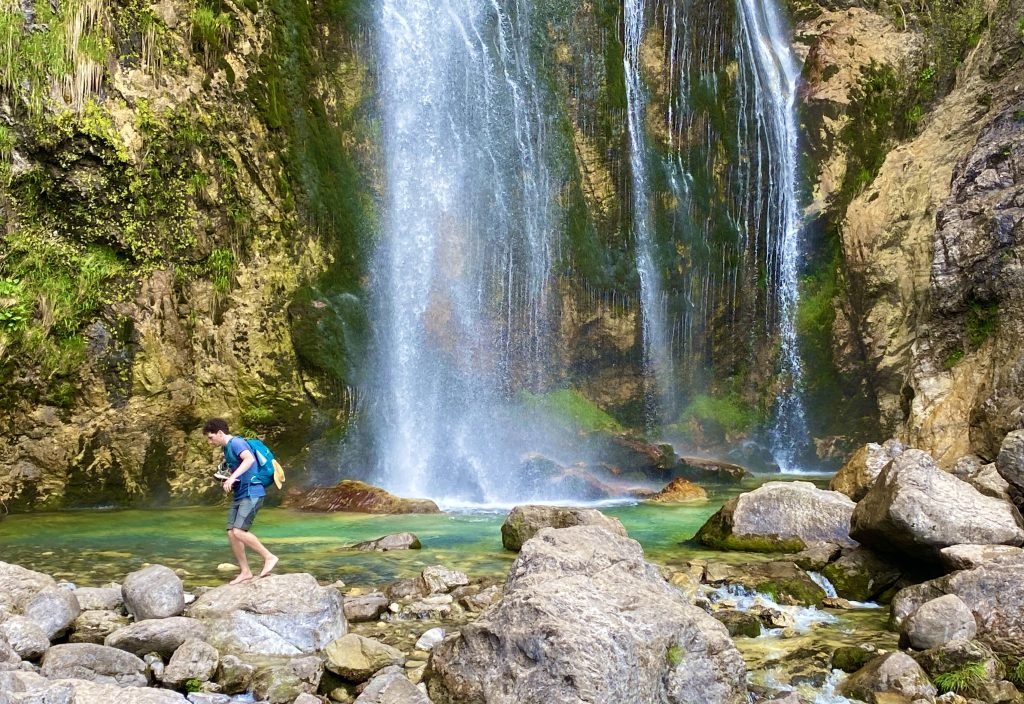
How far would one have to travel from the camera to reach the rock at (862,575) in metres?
7.94

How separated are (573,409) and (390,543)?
11.7 m

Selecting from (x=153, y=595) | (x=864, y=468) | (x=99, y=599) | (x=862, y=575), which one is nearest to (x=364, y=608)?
(x=153, y=595)

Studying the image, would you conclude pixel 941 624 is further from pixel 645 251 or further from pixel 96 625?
pixel 645 251

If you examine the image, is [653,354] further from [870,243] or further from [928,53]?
[928,53]

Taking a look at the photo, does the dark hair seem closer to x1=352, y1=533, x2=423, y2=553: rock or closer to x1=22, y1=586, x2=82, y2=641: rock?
x1=22, y1=586, x2=82, y2=641: rock

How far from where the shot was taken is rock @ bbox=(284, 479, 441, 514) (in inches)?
558

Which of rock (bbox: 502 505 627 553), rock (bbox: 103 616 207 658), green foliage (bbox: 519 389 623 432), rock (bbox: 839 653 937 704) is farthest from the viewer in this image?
green foliage (bbox: 519 389 623 432)

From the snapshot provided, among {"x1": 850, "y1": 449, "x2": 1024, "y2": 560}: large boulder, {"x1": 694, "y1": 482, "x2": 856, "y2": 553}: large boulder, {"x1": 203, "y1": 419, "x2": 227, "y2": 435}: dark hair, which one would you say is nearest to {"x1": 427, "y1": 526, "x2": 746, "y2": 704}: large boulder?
{"x1": 203, "y1": 419, "x2": 227, "y2": 435}: dark hair

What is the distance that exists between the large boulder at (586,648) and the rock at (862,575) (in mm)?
3414

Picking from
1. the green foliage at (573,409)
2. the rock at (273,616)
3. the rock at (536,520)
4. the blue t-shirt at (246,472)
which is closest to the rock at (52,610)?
the rock at (273,616)

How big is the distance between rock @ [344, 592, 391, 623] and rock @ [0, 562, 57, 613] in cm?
223

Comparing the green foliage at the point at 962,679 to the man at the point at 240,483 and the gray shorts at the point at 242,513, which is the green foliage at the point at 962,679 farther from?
the gray shorts at the point at 242,513

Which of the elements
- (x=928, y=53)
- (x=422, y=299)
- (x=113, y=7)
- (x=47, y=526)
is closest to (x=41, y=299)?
(x=47, y=526)

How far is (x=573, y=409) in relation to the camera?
21.4 m
